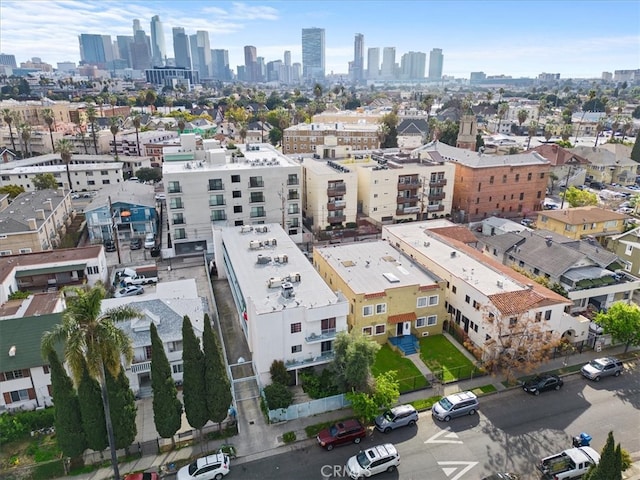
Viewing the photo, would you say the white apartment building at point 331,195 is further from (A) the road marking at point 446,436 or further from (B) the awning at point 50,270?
(A) the road marking at point 446,436

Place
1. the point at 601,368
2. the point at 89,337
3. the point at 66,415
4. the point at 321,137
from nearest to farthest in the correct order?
the point at 89,337
the point at 66,415
the point at 601,368
the point at 321,137

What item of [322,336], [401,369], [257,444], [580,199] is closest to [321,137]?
[580,199]

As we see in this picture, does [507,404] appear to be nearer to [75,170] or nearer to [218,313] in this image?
[218,313]

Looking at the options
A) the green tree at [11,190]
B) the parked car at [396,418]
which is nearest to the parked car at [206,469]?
the parked car at [396,418]

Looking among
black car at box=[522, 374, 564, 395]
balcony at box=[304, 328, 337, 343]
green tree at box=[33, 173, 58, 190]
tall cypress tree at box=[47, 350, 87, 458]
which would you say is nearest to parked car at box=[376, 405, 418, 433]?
balcony at box=[304, 328, 337, 343]

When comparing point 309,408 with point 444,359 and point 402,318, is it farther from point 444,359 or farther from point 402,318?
point 444,359

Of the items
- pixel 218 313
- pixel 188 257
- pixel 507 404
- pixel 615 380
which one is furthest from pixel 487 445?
pixel 188 257

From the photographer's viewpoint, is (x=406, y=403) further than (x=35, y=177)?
No
